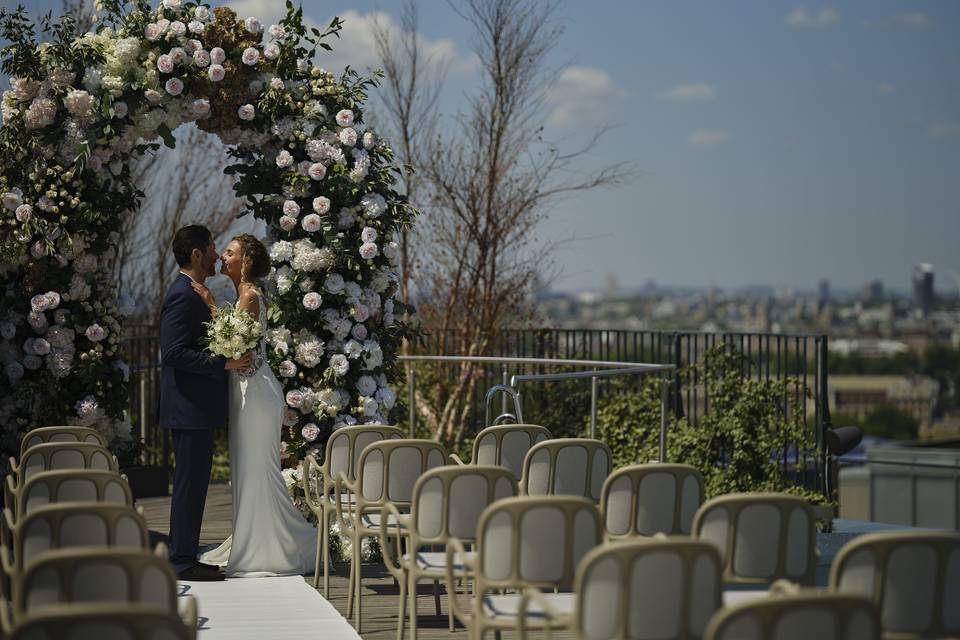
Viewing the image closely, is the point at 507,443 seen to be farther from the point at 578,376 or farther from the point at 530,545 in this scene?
the point at 530,545

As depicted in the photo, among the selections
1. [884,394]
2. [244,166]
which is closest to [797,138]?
[884,394]

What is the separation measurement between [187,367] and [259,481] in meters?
0.82

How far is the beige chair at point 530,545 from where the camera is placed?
4.43m

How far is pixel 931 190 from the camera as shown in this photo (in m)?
160

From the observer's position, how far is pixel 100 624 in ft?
9.82

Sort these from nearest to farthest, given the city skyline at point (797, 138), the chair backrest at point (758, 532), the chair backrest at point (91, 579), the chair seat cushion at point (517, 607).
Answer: the chair backrest at point (91, 579)
the chair seat cushion at point (517, 607)
the chair backrest at point (758, 532)
the city skyline at point (797, 138)

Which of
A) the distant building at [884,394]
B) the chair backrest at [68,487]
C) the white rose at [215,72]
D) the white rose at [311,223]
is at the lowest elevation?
the distant building at [884,394]

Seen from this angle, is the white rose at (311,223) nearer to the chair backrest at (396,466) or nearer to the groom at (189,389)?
the groom at (189,389)

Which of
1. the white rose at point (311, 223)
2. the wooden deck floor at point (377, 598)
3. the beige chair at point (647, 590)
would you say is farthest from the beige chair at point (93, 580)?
the white rose at point (311, 223)

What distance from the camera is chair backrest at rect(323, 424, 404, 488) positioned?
7.06 m

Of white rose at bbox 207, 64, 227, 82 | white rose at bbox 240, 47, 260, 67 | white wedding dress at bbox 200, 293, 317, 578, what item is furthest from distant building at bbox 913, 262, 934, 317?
white wedding dress at bbox 200, 293, 317, 578

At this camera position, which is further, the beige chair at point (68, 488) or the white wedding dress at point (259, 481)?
the white wedding dress at point (259, 481)

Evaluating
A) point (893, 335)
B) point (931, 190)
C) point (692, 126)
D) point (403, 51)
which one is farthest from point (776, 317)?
point (403, 51)

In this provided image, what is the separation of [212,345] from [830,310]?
189m
